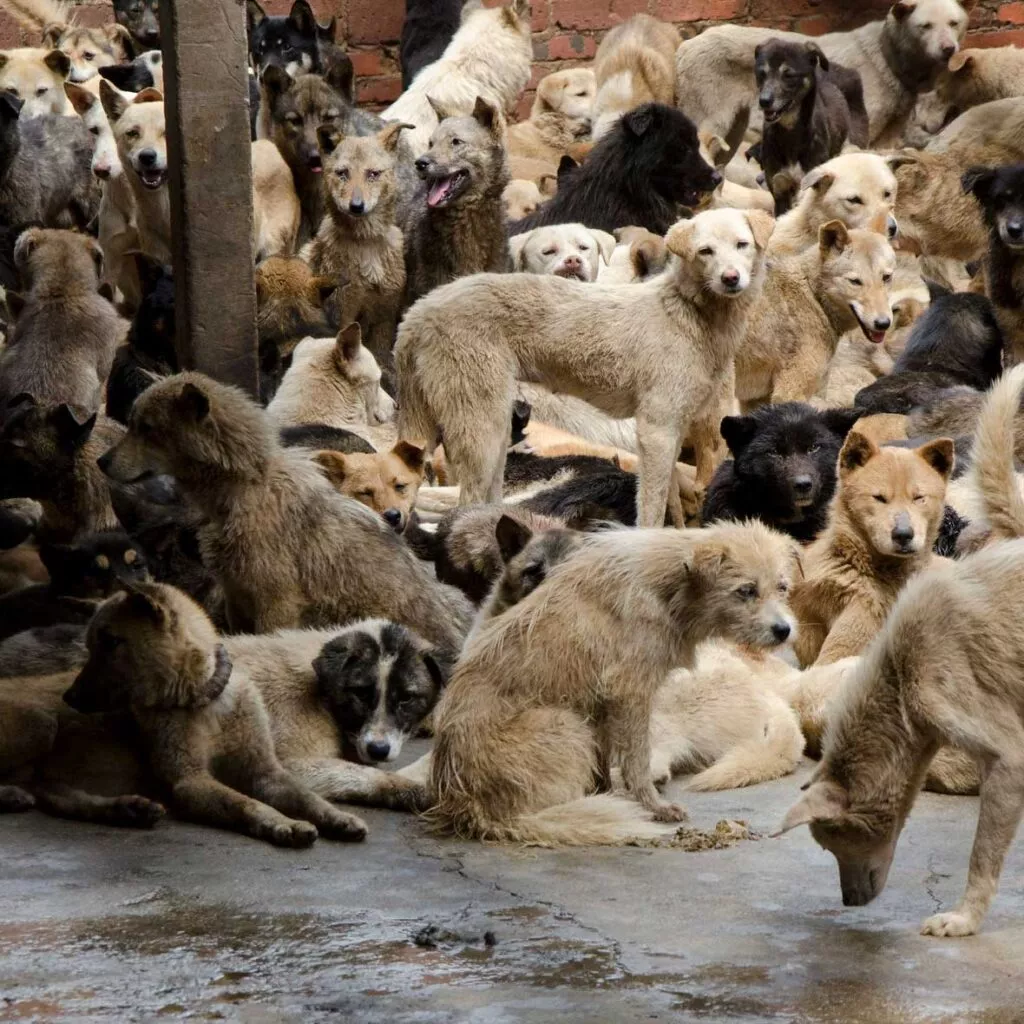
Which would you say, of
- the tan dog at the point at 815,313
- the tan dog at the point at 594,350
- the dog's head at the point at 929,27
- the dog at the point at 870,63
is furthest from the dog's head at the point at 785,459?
the dog's head at the point at 929,27

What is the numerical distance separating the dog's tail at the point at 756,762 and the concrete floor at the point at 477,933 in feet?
1.39

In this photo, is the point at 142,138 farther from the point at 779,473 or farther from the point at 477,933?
the point at 477,933

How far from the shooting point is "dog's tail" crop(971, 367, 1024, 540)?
5.80 metres

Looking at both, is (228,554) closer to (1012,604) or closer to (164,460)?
(164,460)

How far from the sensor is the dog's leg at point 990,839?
4.68 meters

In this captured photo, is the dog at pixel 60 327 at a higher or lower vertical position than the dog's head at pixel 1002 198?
lower

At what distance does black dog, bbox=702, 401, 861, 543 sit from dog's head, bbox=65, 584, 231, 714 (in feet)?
10.0

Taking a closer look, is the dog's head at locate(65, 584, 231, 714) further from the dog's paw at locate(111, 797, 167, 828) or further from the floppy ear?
the floppy ear

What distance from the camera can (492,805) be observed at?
18.9 ft

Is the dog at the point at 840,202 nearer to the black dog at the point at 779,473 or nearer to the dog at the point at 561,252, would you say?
the dog at the point at 561,252

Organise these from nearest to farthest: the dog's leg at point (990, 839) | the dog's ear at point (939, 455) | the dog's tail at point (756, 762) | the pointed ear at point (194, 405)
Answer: the dog's leg at point (990, 839), the dog's tail at point (756, 762), the pointed ear at point (194, 405), the dog's ear at point (939, 455)

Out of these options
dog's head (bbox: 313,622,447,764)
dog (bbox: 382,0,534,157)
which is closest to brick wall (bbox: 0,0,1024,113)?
dog (bbox: 382,0,534,157)

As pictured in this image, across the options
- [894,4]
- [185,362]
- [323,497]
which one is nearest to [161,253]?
[185,362]

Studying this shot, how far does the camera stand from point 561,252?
11297 mm
